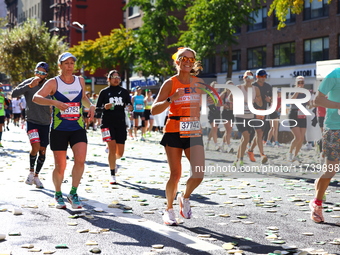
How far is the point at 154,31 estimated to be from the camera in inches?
1516

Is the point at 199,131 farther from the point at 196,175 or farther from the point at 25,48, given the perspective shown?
the point at 25,48

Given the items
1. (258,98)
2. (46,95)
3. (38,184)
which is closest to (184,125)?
(46,95)

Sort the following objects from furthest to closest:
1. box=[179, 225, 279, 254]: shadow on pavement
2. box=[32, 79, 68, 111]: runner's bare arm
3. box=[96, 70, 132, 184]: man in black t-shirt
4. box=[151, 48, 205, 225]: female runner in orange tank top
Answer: box=[96, 70, 132, 184]: man in black t-shirt → box=[32, 79, 68, 111]: runner's bare arm → box=[151, 48, 205, 225]: female runner in orange tank top → box=[179, 225, 279, 254]: shadow on pavement

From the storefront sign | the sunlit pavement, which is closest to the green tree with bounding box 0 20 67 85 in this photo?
the storefront sign

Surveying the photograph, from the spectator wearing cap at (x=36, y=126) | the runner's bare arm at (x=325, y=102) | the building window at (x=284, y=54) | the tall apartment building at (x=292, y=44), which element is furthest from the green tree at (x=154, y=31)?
the runner's bare arm at (x=325, y=102)

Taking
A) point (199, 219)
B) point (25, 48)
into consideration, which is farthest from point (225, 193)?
point (25, 48)

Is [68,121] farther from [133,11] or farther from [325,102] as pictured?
[133,11]

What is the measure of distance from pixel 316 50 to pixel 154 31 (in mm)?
10781

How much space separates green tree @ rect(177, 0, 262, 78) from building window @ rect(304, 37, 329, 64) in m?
7.44

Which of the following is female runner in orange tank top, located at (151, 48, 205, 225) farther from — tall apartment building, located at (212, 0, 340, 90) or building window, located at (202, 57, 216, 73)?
building window, located at (202, 57, 216, 73)

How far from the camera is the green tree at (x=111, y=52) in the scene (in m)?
46.4

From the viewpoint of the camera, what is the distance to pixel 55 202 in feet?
27.9

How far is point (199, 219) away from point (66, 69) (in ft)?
8.27

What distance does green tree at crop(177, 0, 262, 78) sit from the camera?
33.9m
